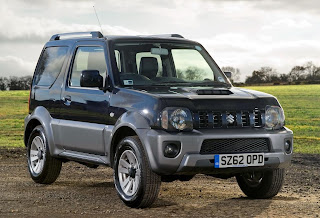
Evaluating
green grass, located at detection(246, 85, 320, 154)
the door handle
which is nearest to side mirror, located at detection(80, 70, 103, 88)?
the door handle

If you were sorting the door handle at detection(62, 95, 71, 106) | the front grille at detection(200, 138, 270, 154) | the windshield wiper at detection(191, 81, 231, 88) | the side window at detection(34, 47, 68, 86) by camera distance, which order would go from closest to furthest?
the front grille at detection(200, 138, 270, 154) → the windshield wiper at detection(191, 81, 231, 88) → the door handle at detection(62, 95, 71, 106) → the side window at detection(34, 47, 68, 86)

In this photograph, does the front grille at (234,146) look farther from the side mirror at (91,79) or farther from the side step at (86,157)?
the side mirror at (91,79)

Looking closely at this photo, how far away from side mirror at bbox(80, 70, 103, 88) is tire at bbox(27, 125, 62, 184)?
1.82m

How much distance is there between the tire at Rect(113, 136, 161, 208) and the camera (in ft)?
26.2

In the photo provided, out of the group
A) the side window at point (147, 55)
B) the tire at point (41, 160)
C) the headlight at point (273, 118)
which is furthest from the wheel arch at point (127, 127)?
the tire at point (41, 160)

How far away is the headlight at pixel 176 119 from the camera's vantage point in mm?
7811

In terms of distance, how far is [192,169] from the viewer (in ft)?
25.7

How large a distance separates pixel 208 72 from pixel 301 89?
61.1 meters

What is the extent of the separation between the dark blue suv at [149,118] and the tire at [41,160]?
17 millimetres

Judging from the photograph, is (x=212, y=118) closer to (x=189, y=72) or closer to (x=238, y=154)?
(x=238, y=154)

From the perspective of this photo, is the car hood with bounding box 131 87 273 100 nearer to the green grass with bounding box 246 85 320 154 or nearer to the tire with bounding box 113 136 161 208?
the tire with bounding box 113 136 161 208

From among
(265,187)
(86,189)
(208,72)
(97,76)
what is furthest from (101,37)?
(265,187)

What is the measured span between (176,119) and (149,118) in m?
0.31

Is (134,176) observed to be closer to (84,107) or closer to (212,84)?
(84,107)
